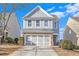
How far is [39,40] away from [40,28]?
0.34 metres

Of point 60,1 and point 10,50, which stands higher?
point 60,1

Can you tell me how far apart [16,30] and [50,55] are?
1.13 meters

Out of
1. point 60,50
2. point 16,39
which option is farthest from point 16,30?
point 60,50

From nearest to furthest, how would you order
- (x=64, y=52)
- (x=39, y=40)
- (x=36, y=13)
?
1. (x=64, y=52)
2. (x=36, y=13)
3. (x=39, y=40)

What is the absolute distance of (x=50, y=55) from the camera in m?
17.1

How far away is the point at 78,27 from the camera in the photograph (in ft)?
Answer: 56.1

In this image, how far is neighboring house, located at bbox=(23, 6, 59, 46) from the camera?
1720 cm

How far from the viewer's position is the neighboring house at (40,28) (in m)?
17.2

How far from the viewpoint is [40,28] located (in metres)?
17.3

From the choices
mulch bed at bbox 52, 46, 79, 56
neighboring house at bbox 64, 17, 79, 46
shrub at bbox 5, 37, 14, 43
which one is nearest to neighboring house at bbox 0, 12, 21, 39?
shrub at bbox 5, 37, 14, 43

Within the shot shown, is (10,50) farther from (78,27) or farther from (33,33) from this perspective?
(78,27)

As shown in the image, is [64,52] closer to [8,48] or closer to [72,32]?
[72,32]

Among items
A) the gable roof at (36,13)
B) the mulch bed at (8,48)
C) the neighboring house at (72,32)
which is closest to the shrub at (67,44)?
the neighboring house at (72,32)

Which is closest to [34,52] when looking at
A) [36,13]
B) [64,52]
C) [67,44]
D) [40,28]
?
[40,28]
